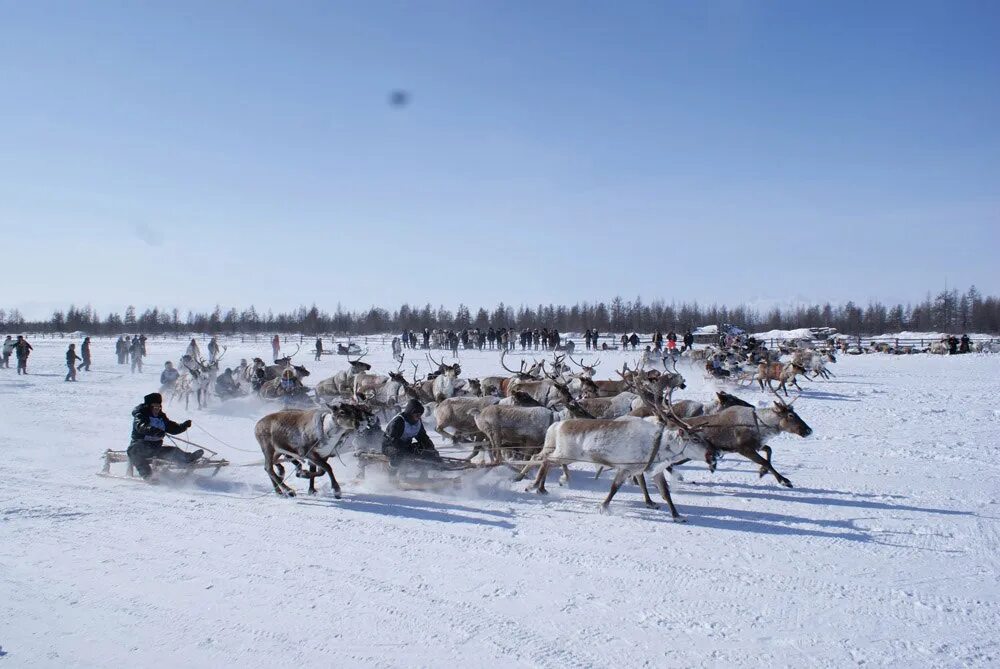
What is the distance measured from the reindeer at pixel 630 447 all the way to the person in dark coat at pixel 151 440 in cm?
480

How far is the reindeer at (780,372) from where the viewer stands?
2027 cm

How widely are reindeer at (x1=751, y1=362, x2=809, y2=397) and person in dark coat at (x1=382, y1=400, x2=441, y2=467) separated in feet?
48.9

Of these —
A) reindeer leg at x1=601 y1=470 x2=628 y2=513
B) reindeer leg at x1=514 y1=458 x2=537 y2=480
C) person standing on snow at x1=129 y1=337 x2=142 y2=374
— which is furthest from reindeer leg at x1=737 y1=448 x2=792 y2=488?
person standing on snow at x1=129 y1=337 x2=142 y2=374

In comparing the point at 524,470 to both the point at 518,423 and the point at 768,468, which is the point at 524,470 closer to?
the point at 518,423

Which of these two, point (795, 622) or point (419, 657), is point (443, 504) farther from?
point (795, 622)

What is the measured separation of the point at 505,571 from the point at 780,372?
59.9 ft

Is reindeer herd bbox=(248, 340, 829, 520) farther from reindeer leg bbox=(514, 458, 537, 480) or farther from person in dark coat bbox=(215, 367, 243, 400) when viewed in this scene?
person in dark coat bbox=(215, 367, 243, 400)

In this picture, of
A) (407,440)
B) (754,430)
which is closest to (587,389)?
(754,430)

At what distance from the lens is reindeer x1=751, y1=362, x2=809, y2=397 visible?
20.3 m

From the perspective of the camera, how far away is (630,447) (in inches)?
279

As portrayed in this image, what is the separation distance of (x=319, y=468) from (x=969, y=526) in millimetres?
7439

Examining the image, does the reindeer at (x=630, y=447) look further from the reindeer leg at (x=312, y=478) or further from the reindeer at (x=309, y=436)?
the reindeer leg at (x=312, y=478)

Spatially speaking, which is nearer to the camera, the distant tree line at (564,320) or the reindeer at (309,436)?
the reindeer at (309,436)

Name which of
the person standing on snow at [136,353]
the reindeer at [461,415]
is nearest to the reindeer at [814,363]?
the reindeer at [461,415]
